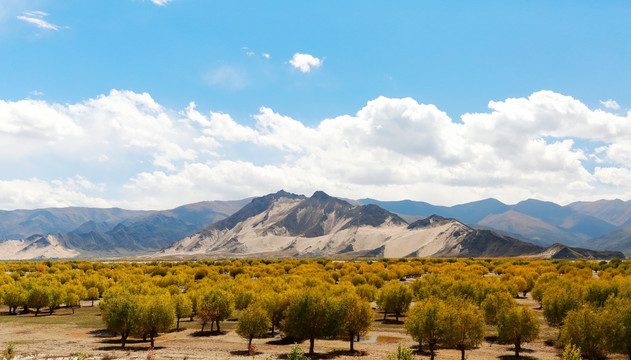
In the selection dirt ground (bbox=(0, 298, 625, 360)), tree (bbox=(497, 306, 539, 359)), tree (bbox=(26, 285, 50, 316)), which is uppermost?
tree (bbox=(497, 306, 539, 359))

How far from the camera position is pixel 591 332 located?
49.4 m

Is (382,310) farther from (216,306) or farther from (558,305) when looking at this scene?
(216,306)

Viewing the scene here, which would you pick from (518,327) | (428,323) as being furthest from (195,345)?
(518,327)

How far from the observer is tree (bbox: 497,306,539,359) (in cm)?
5628

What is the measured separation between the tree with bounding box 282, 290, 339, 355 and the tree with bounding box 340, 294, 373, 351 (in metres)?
1.44

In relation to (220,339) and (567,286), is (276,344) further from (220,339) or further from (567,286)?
(567,286)

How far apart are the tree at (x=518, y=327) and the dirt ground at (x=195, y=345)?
2253 millimetres

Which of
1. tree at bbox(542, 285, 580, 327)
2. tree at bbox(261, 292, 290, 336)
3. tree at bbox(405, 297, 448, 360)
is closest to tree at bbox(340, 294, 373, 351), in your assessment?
tree at bbox(405, 297, 448, 360)

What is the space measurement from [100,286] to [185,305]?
49120 mm

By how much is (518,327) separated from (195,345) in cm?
4818

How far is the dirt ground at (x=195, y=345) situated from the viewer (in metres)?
56.2

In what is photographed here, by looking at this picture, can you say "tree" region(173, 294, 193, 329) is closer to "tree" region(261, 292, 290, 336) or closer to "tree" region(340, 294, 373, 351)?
"tree" region(261, 292, 290, 336)

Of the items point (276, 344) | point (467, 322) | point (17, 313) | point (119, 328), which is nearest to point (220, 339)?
point (276, 344)

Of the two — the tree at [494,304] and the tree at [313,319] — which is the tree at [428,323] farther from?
the tree at [494,304]
